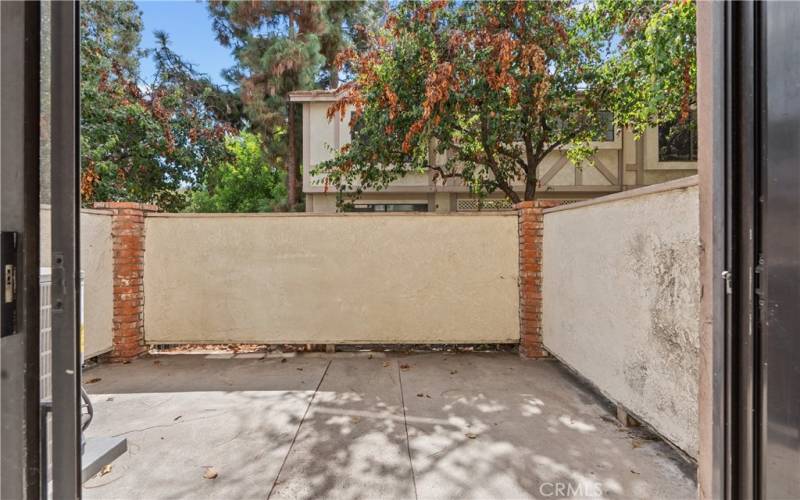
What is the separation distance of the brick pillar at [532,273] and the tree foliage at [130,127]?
23.9 ft

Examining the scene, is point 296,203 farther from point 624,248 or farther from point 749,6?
point 749,6

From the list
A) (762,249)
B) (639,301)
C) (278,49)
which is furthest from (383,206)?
(762,249)

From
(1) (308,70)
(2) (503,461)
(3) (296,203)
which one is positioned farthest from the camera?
(3) (296,203)

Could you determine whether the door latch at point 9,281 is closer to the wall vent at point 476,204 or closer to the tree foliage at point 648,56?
the tree foliage at point 648,56

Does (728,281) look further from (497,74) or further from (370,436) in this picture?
(497,74)

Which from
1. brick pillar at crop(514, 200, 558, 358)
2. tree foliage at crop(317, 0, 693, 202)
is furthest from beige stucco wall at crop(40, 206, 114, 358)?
brick pillar at crop(514, 200, 558, 358)

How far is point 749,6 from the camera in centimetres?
91

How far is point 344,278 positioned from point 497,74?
143 inches

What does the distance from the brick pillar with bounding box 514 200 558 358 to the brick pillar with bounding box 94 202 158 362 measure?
4.94 meters

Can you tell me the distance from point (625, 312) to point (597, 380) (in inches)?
31.2

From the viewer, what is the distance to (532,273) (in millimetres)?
4582

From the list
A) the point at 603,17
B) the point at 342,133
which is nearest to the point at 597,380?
the point at 603,17

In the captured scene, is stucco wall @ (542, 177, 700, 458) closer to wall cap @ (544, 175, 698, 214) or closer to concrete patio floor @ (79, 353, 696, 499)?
wall cap @ (544, 175, 698, 214)

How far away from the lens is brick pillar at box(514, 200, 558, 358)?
4.55 m
